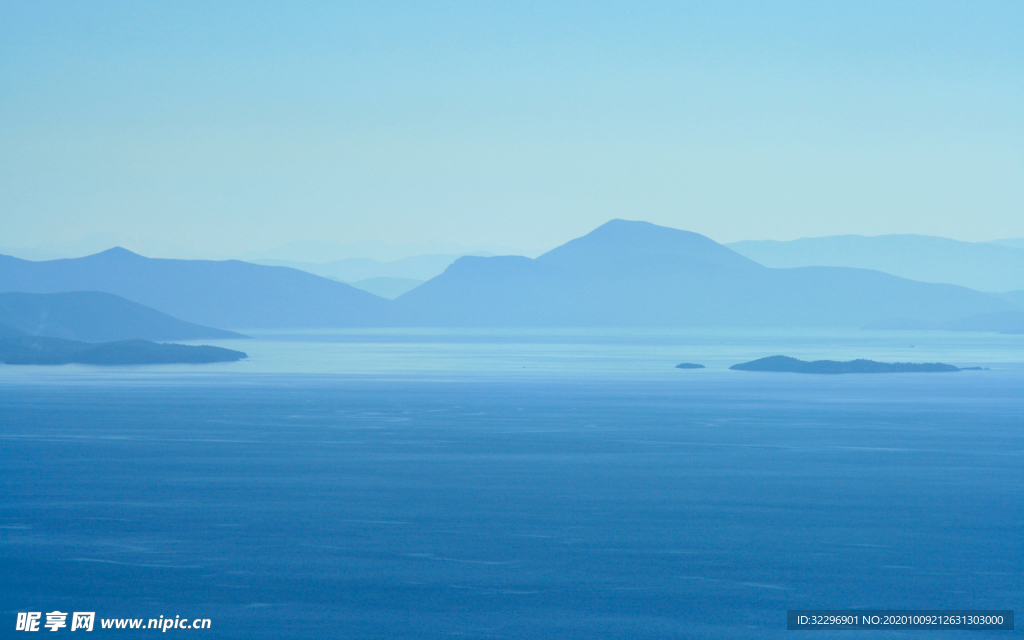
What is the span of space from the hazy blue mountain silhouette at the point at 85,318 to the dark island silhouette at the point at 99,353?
3948 cm

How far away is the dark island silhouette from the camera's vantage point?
109500mm

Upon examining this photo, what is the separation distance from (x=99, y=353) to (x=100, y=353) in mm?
106

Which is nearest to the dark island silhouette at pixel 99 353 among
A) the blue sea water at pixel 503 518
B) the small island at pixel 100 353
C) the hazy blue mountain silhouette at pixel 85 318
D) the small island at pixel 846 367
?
the small island at pixel 100 353

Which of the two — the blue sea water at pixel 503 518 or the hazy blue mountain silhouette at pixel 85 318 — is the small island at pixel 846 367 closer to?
the blue sea water at pixel 503 518

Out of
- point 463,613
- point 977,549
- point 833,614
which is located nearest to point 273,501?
point 463,613

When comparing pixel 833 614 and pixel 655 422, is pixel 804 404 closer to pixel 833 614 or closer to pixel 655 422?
pixel 655 422

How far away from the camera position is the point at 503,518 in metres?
25.5

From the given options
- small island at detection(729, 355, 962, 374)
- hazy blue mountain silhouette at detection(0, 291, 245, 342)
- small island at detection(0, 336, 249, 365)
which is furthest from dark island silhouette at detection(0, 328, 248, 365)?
small island at detection(729, 355, 962, 374)

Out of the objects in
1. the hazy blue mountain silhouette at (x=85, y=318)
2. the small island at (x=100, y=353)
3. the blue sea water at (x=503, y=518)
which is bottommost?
the blue sea water at (x=503, y=518)

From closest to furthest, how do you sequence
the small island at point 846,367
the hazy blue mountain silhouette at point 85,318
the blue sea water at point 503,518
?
the blue sea water at point 503,518 < the small island at point 846,367 < the hazy blue mountain silhouette at point 85,318

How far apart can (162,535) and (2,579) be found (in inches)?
160

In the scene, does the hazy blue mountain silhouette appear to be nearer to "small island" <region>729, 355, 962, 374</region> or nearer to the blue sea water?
"small island" <region>729, 355, 962, 374</region>

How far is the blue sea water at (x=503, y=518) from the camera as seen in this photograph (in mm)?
18562

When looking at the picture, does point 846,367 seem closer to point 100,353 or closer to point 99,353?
point 100,353
